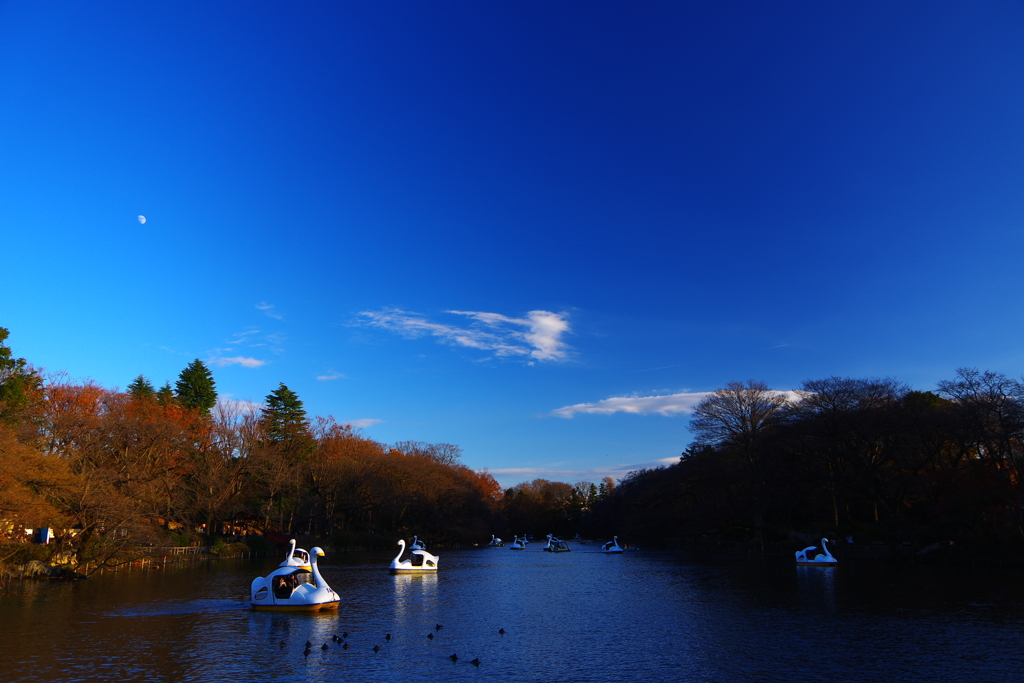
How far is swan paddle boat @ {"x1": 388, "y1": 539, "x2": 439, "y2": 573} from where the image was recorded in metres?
41.5

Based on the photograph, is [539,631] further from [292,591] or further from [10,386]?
[10,386]

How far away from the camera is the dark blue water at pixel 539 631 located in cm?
1500

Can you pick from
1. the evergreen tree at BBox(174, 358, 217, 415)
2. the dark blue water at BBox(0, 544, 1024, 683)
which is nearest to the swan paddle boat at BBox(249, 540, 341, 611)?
the dark blue water at BBox(0, 544, 1024, 683)

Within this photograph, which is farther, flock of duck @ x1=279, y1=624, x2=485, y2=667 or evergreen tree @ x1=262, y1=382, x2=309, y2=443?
evergreen tree @ x1=262, y1=382, x2=309, y2=443

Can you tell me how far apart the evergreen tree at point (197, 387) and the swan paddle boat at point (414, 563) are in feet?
198

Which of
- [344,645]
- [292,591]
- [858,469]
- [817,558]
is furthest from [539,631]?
[858,469]

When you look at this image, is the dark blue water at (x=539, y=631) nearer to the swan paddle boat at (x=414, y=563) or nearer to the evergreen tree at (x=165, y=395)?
the swan paddle boat at (x=414, y=563)

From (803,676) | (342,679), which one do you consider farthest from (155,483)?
(803,676)

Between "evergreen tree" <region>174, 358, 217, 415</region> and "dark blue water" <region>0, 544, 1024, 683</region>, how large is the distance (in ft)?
201

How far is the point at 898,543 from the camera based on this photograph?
48.2 meters

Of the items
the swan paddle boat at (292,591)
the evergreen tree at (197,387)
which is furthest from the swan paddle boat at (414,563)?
the evergreen tree at (197,387)

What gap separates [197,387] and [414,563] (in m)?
63.9

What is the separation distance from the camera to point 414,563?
43.3m

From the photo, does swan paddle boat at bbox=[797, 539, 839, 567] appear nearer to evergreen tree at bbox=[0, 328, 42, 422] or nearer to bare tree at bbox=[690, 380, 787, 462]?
bare tree at bbox=[690, 380, 787, 462]
